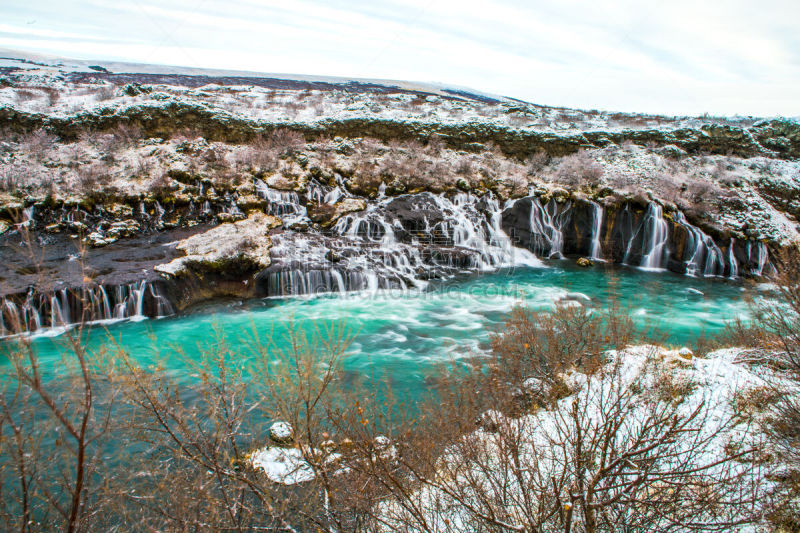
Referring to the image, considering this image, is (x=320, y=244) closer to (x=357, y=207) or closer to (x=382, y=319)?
(x=357, y=207)

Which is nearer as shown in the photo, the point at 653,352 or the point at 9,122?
the point at 653,352

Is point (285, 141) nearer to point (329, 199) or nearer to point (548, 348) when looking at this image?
point (329, 199)

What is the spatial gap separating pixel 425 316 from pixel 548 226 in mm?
9773

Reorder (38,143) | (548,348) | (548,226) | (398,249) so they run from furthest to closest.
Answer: (548,226)
(38,143)
(398,249)
(548,348)

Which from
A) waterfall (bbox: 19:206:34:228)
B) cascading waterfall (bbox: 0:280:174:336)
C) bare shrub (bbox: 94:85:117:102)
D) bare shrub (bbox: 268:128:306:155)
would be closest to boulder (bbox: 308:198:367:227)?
bare shrub (bbox: 268:128:306:155)

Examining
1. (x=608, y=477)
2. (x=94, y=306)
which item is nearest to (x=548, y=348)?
(x=608, y=477)

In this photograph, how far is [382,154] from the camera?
2327 centimetres

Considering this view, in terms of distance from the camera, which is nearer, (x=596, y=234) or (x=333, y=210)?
(x=596, y=234)

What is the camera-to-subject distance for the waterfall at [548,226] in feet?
60.5

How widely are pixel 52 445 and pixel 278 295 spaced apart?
7898mm

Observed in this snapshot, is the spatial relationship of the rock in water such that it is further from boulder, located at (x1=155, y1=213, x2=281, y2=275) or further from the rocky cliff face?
boulder, located at (x1=155, y1=213, x2=281, y2=275)

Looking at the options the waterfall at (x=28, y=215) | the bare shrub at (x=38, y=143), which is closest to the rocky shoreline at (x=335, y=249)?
the waterfall at (x=28, y=215)

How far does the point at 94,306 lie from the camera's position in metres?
10.9

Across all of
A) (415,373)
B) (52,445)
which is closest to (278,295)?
(415,373)
